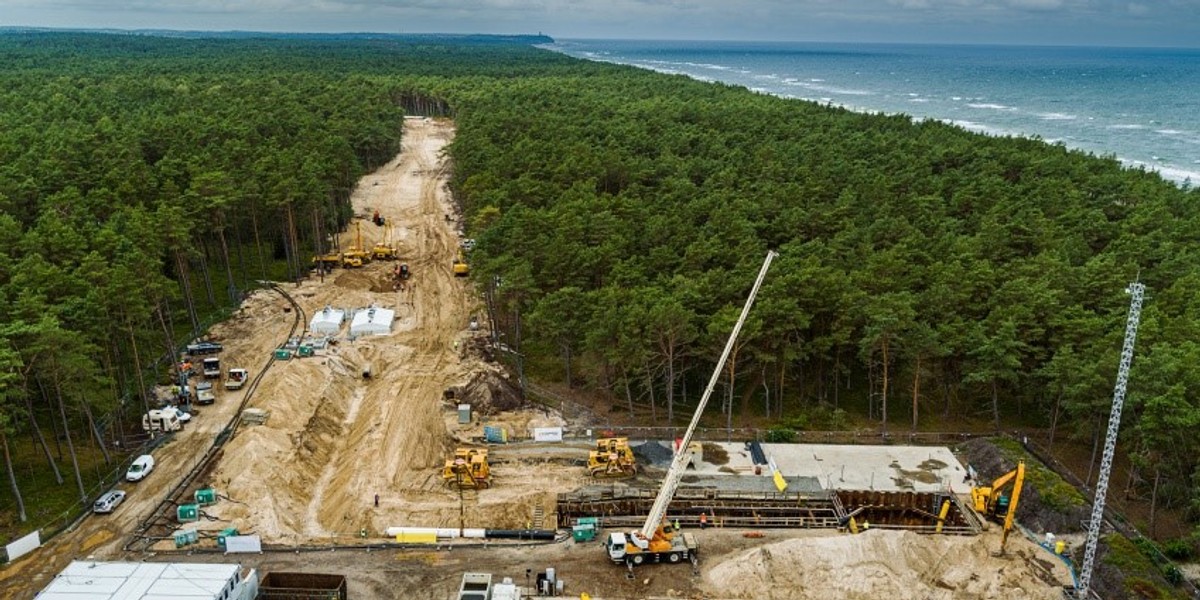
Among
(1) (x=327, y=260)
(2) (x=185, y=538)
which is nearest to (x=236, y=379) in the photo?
(2) (x=185, y=538)

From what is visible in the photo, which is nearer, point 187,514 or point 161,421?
point 187,514

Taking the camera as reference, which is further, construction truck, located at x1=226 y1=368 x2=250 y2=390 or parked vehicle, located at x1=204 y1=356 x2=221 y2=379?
parked vehicle, located at x1=204 y1=356 x2=221 y2=379

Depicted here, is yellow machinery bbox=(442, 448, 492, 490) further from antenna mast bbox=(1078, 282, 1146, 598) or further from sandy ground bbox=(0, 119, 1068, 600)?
antenna mast bbox=(1078, 282, 1146, 598)

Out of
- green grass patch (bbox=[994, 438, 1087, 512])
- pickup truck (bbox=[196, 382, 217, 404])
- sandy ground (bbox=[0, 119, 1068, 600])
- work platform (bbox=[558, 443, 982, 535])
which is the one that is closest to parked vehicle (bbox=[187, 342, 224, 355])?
sandy ground (bbox=[0, 119, 1068, 600])

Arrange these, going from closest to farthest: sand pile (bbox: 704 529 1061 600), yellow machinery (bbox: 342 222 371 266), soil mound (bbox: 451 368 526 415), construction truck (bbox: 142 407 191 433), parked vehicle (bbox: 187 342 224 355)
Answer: sand pile (bbox: 704 529 1061 600)
construction truck (bbox: 142 407 191 433)
soil mound (bbox: 451 368 526 415)
parked vehicle (bbox: 187 342 224 355)
yellow machinery (bbox: 342 222 371 266)

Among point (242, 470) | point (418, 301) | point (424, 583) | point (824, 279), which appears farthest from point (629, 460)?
point (418, 301)

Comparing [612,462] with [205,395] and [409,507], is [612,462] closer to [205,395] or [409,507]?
[409,507]
